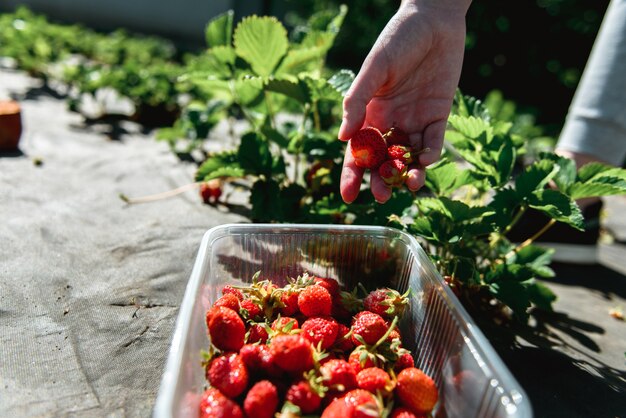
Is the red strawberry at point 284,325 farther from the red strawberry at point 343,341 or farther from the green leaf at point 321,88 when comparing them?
the green leaf at point 321,88

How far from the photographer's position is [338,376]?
854 mm

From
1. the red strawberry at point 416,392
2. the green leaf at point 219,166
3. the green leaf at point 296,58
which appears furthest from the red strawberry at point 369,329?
the green leaf at point 296,58

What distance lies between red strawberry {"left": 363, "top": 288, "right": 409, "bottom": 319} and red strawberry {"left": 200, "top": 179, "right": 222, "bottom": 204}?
1.01 meters

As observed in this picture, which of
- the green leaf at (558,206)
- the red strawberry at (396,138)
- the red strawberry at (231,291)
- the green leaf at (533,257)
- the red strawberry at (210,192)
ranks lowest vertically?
the red strawberry at (210,192)

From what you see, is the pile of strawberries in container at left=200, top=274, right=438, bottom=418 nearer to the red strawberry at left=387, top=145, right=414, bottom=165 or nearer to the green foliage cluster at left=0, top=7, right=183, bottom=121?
the red strawberry at left=387, top=145, right=414, bottom=165

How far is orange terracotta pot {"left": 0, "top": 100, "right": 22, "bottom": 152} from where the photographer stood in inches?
87.4

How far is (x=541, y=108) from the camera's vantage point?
19.6 feet

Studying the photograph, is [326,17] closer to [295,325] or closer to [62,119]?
[295,325]

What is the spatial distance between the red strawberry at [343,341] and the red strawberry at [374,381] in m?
0.12

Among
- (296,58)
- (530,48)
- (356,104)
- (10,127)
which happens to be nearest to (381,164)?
(356,104)

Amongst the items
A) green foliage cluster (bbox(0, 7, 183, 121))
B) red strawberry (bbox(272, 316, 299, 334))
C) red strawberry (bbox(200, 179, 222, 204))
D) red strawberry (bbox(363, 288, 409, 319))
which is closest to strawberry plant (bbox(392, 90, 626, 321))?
red strawberry (bbox(363, 288, 409, 319))

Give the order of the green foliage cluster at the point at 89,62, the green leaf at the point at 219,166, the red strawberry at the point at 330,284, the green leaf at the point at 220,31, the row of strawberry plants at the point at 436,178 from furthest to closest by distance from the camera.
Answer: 1. the green foliage cluster at the point at 89,62
2. the green leaf at the point at 220,31
3. the green leaf at the point at 219,166
4. the row of strawberry plants at the point at 436,178
5. the red strawberry at the point at 330,284

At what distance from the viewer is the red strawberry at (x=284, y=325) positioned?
93 cm

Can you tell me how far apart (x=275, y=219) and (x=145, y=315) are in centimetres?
48
